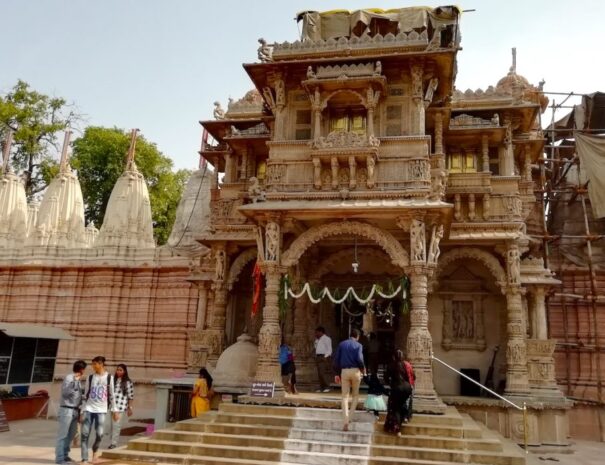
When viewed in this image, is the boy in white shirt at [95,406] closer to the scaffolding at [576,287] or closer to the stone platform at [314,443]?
the stone platform at [314,443]

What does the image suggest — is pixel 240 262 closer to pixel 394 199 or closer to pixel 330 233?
pixel 330 233

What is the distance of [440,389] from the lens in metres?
16.1

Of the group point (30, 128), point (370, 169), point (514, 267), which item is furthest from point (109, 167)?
point (514, 267)

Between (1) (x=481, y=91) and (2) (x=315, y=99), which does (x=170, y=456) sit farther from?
(1) (x=481, y=91)

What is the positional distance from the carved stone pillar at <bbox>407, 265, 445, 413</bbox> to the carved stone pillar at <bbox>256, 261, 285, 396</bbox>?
3.05 m

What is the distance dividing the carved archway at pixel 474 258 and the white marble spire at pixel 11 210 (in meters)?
20.8

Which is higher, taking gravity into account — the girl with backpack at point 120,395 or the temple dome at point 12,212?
the temple dome at point 12,212

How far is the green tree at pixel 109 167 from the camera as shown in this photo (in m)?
39.0

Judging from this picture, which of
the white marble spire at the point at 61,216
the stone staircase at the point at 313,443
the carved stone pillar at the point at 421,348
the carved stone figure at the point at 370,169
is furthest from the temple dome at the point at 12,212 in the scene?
the carved stone pillar at the point at 421,348

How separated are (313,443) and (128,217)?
749 inches

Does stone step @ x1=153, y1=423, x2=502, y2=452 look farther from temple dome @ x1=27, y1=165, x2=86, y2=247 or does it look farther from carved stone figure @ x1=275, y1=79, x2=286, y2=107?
temple dome @ x1=27, y1=165, x2=86, y2=247

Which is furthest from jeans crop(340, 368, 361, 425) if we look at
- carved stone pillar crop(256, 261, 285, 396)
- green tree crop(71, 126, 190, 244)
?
green tree crop(71, 126, 190, 244)

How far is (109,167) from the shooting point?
38.8 metres

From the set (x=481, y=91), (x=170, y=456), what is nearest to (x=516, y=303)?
(x=481, y=91)
